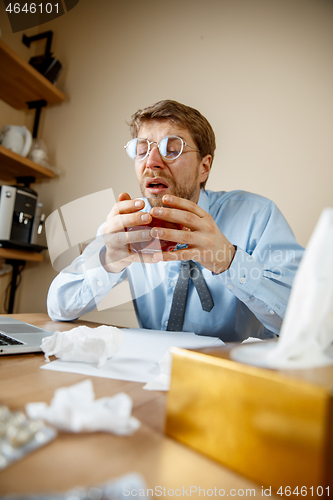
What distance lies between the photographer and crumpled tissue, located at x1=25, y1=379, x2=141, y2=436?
0.29 m

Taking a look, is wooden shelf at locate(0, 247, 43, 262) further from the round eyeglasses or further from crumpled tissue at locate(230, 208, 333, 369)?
crumpled tissue at locate(230, 208, 333, 369)

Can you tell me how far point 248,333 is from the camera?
1.17 meters

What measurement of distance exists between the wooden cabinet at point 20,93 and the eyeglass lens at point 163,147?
1.08 m

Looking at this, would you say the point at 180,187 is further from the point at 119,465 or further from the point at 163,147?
the point at 119,465

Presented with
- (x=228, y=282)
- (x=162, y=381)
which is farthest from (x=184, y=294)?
(x=162, y=381)

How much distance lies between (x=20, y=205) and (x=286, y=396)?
6.75 feet

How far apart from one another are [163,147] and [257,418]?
1.03m

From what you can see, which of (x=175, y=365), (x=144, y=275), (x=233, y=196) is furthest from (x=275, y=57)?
(x=175, y=365)

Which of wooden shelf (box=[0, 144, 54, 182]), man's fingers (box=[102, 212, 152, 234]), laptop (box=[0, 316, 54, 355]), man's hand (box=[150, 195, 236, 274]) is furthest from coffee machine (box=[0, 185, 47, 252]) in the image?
man's hand (box=[150, 195, 236, 274])

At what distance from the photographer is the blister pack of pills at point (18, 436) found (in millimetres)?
249

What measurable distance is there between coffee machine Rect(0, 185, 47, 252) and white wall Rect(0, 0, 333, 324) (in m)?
0.18

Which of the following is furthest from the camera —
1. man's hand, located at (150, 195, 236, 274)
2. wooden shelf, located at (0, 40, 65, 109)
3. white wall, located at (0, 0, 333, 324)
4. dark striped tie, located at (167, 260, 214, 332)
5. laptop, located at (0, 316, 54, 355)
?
wooden shelf, located at (0, 40, 65, 109)

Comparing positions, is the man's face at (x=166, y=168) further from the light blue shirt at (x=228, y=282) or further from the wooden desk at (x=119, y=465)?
the wooden desk at (x=119, y=465)

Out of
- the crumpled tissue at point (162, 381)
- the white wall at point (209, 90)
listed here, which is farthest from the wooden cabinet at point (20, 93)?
the crumpled tissue at point (162, 381)
